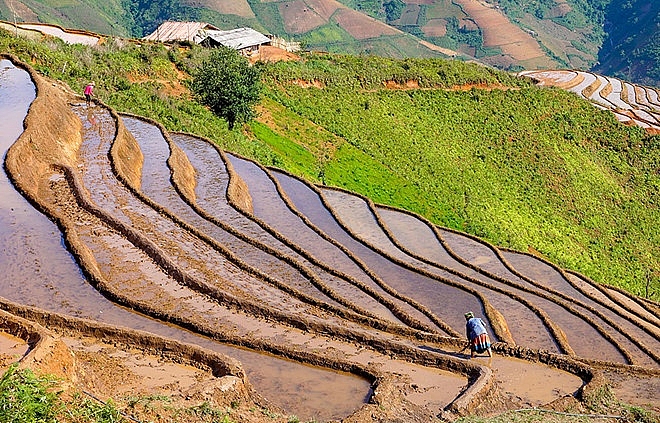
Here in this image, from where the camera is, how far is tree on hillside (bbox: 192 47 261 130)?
37.4m

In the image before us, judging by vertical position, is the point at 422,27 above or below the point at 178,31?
below

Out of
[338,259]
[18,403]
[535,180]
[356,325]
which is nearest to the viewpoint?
[18,403]

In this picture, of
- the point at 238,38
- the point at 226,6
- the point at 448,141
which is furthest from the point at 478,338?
the point at 226,6

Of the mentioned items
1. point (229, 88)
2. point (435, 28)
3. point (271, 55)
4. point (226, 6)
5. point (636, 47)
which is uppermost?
point (229, 88)

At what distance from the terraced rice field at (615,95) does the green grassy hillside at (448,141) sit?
5202 millimetres

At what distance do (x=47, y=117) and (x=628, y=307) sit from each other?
22.1 m

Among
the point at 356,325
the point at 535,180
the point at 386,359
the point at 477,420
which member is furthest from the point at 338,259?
the point at 535,180

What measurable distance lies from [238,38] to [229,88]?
62.0 feet

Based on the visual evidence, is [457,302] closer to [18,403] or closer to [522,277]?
[522,277]

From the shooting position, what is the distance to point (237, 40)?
54219 millimetres

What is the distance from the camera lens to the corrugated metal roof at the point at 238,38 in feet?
175

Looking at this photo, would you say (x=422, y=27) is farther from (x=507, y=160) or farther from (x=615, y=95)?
(x=507, y=160)

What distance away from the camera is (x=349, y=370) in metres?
13.2

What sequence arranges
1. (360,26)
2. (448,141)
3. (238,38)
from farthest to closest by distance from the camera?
1. (360,26)
2. (238,38)
3. (448,141)
